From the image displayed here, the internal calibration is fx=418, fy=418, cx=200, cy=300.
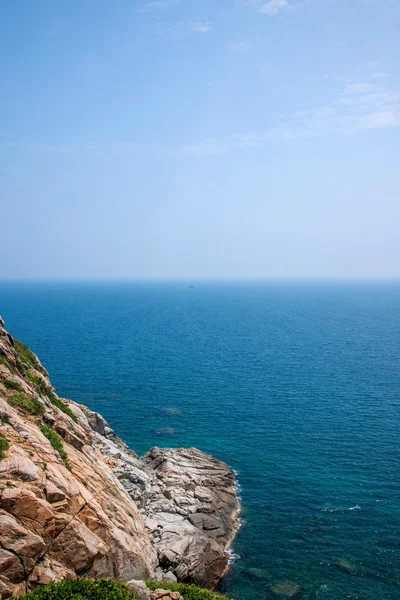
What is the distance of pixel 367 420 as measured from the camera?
255 feet

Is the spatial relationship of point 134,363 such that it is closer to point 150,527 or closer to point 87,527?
point 150,527

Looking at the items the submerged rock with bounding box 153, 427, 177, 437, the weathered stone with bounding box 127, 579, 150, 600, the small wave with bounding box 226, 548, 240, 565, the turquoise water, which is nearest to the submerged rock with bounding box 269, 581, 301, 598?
the turquoise water

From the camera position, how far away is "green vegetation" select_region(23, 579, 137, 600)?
22188 millimetres

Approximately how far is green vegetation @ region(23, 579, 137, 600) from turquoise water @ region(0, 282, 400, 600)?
22.4m

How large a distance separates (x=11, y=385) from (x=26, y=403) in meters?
2.65

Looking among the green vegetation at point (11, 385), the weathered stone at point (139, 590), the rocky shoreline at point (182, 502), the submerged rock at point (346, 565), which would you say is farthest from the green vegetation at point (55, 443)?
the submerged rock at point (346, 565)

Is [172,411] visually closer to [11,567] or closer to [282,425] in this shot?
[282,425]

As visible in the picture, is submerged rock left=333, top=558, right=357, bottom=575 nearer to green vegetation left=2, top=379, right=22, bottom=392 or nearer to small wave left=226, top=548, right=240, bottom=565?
small wave left=226, top=548, right=240, bottom=565

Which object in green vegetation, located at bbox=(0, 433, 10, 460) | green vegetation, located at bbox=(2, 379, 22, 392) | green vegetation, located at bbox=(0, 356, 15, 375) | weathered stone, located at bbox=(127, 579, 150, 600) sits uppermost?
green vegetation, located at bbox=(0, 356, 15, 375)

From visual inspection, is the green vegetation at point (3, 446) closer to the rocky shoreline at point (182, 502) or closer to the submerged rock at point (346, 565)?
the rocky shoreline at point (182, 502)

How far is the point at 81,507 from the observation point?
1142 inches

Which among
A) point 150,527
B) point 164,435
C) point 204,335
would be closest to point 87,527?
point 150,527

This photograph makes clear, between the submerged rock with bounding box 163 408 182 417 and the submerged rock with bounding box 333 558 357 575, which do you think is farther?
the submerged rock with bounding box 163 408 182 417

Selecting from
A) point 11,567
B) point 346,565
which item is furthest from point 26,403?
point 346,565
